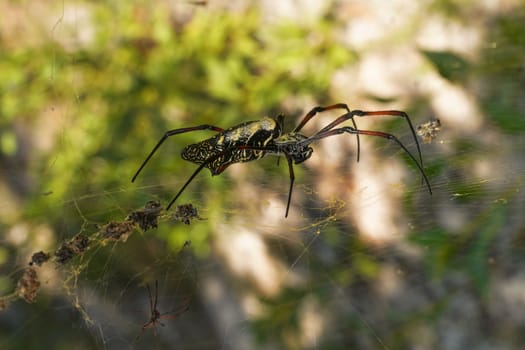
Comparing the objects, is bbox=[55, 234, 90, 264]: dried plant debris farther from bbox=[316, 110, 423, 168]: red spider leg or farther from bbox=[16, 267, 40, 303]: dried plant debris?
bbox=[316, 110, 423, 168]: red spider leg

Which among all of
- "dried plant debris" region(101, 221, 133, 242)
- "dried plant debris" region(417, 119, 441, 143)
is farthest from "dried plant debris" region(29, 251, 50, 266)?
"dried plant debris" region(417, 119, 441, 143)

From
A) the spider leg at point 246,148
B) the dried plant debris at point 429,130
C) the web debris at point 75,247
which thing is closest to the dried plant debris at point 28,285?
the web debris at point 75,247

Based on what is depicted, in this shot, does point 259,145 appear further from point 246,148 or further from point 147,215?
point 147,215

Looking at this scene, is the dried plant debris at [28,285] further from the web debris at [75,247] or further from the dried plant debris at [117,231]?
the dried plant debris at [117,231]

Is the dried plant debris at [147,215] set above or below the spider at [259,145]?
below

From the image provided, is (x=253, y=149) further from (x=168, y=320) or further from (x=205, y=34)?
(x=205, y=34)

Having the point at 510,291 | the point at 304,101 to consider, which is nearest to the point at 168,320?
the point at 304,101

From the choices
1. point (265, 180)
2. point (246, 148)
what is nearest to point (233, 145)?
point (246, 148)
